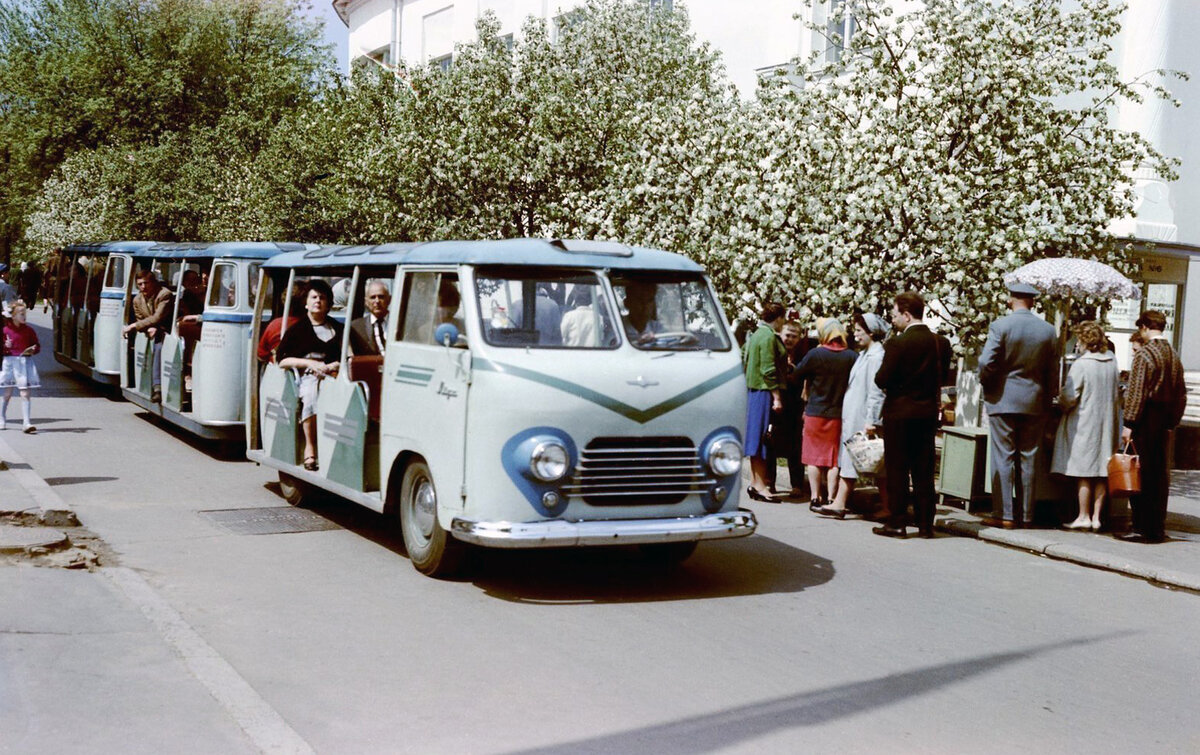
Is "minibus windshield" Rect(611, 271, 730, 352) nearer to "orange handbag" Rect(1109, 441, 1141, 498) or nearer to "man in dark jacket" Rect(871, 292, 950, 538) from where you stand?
"man in dark jacket" Rect(871, 292, 950, 538)

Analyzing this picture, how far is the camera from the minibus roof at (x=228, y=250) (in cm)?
1384

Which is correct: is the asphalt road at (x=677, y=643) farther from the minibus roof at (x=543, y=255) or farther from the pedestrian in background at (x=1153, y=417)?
the minibus roof at (x=543, y=255)

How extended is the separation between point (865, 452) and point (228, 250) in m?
7.29

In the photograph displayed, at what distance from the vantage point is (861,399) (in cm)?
1085

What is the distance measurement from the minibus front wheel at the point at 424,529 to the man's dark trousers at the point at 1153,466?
562 centimetres

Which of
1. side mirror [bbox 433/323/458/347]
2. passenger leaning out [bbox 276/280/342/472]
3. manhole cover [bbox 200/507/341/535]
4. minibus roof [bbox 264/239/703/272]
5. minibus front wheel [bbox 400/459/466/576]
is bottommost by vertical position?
manhole cover [bbox 200/507/341/535]

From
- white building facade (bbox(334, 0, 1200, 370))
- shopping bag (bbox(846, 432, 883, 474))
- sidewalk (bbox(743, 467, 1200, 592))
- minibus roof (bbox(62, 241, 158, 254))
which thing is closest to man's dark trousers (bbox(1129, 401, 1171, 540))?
sidewalk (bbox(743, 467, 1200, 592))

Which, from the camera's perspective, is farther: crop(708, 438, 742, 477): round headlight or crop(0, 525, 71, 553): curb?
crop(0, 525, 71, 553): curb

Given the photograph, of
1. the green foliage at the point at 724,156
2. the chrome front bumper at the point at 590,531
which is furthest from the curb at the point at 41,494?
the green foliage at the point at 724,156

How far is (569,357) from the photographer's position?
7.53 metres

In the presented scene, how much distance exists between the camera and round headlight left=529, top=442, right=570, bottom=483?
7250mm

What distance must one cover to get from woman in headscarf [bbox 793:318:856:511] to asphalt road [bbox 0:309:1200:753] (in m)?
1.04

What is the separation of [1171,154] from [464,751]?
20289 millimetres

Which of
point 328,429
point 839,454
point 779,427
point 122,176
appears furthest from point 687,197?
point 122,176
